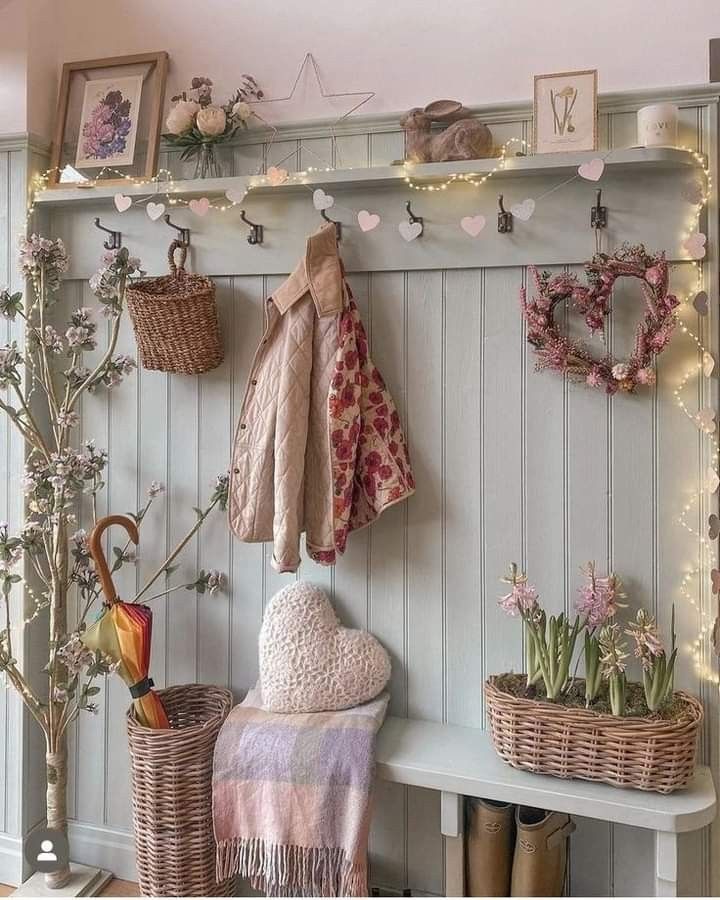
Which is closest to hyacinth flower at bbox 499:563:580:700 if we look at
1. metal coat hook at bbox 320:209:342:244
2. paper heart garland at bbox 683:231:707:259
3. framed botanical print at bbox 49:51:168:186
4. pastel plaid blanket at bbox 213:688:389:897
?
pastel plaid blanket at bbox 213:688:389:897

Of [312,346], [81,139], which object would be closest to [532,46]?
[312,346]

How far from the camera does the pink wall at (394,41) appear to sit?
194 cm

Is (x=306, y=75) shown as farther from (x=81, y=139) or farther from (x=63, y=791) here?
(x=63, y=791)

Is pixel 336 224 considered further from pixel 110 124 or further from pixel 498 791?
pixel 498 791

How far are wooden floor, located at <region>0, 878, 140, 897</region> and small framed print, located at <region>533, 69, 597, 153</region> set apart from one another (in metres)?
2.22

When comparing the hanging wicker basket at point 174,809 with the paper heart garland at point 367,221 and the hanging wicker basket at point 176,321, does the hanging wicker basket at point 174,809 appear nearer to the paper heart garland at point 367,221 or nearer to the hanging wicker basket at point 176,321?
the hanging wicker basket at point 176,321

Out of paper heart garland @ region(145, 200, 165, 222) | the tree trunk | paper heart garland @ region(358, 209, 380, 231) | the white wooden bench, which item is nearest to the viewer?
the white wooden bench

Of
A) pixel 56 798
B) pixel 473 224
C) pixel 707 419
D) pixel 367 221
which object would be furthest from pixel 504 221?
pixel 56 798

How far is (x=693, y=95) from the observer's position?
1.90m

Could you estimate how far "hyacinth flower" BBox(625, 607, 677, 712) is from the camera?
1786 millimetres

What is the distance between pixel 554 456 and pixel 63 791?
161 centimetres

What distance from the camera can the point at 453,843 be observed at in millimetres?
1930

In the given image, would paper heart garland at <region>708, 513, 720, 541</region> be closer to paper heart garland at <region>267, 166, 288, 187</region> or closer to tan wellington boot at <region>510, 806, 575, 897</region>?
tan wellington boot at <region>510, 806, 575, 897</region>

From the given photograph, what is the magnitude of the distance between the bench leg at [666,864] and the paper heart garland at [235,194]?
1736mm
